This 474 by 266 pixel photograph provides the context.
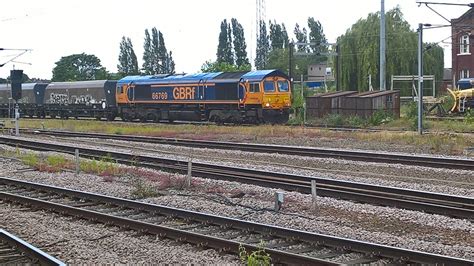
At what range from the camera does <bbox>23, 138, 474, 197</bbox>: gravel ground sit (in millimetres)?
14847

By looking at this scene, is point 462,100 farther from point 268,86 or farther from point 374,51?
→ point 268,86

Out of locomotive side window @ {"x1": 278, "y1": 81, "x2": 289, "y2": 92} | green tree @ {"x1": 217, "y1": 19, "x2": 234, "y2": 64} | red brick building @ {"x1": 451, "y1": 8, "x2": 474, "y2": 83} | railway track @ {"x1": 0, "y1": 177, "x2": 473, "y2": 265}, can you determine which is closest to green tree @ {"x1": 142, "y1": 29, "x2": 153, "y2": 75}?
green tree @ {"x1": 217, "y1": 19, "x2": 234, "y2": 64}

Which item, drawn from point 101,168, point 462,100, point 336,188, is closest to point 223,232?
point 336,188

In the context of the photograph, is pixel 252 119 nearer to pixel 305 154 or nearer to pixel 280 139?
pixel 280 139

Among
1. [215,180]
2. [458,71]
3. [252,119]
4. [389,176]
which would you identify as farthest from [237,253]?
[458,71]

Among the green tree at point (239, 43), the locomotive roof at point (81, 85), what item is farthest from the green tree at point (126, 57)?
the locomotive roof at point (81, 85)

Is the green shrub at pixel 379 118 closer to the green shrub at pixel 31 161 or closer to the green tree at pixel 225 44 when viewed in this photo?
the green shrub at pixel 31 161

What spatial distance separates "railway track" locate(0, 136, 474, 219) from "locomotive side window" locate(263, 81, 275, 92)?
16.0 meters

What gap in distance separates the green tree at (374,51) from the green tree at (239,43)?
49065 mm

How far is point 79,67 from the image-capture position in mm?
111500

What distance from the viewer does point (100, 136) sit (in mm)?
31031

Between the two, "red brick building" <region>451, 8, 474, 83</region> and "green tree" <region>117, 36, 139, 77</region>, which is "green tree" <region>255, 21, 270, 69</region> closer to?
"green tree" <region>117, 36, 139, 77</region>

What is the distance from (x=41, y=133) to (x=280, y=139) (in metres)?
14.2

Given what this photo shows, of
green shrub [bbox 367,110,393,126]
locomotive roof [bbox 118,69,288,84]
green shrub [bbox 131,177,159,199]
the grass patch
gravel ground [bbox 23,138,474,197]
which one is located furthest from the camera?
locomotive roof [bbox 118,69,288,84]
